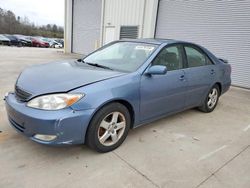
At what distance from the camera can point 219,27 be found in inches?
310

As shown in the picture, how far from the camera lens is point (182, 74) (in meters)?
3.55

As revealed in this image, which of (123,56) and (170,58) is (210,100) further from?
(123,56)

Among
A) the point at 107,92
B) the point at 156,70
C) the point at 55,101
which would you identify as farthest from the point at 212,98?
the point at 55,101

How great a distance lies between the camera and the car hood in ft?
8.09

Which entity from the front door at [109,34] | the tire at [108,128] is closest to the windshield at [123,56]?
the tire at [108,128]

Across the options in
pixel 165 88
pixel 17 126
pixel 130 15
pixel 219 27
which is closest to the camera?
pixel 17 126

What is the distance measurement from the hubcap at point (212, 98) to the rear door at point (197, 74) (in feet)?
0.91

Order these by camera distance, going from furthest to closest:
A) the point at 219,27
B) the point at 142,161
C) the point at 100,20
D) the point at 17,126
→ the point at 100,20 < the point at 219,27 < the point at 142,161 < the point at 17,126

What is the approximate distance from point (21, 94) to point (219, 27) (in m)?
7.42

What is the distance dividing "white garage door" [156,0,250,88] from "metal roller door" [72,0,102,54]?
20.1 ft

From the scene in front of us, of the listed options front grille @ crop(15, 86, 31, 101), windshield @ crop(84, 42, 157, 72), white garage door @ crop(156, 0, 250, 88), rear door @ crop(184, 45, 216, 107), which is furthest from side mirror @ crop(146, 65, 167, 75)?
white garage door @ crop(156, 0, 250, 88)

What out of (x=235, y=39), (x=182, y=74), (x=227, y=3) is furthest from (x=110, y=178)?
(x=227, y=3)

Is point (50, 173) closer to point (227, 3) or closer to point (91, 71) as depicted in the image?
point (91, 71)

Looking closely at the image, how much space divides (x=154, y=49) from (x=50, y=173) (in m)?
2.16
